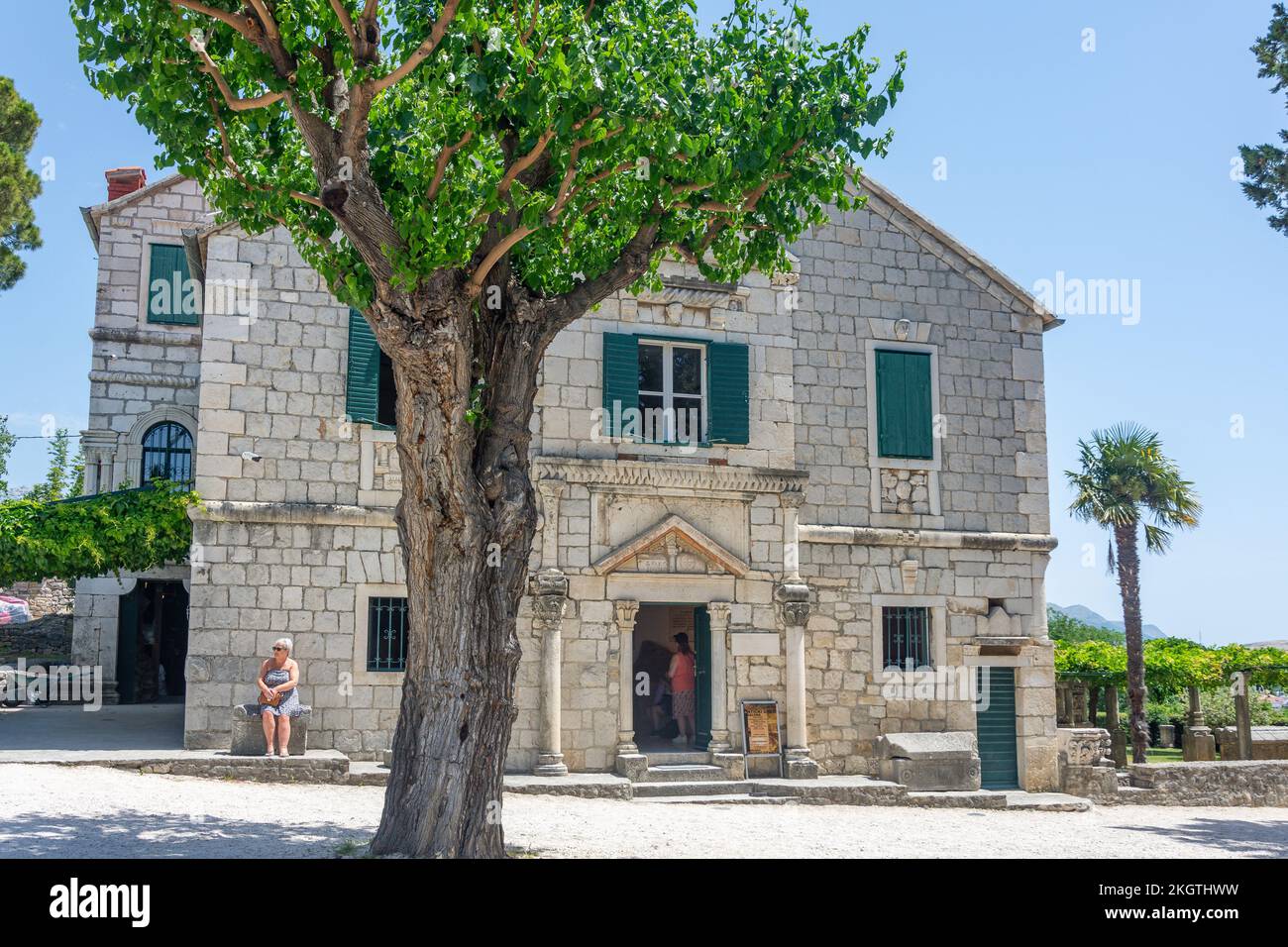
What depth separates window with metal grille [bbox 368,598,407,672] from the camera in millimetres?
14039

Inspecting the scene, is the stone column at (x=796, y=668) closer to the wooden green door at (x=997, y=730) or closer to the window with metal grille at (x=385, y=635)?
the wooden green door at (x=997, y=730)

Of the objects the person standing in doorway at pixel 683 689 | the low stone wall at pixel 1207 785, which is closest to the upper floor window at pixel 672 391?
the person standing in doorway at pixel 683 689

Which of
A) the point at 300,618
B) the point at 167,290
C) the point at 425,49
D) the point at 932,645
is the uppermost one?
the point at 167,290

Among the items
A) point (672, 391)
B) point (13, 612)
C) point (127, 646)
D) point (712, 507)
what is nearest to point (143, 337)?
point (127, 646)

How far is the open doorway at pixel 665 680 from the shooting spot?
50.7ft

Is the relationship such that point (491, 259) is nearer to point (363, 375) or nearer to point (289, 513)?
point (363, 375)

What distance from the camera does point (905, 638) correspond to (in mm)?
16375

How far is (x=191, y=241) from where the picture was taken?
14.2m

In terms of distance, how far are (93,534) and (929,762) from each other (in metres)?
10.9

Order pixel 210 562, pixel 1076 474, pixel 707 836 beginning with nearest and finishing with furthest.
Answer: pixel 707 836 → pixel 210 562 → pixel 1076 474

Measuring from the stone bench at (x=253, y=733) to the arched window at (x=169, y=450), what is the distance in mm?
9861
